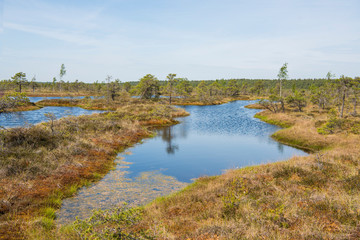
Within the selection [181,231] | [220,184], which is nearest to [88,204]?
[181,231]

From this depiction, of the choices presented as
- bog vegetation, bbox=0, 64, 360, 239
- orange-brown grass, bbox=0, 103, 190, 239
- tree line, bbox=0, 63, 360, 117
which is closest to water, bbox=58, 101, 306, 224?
orange-brown grass, bbox=0, 103, 190, 239

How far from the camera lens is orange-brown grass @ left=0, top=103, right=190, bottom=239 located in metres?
10.8

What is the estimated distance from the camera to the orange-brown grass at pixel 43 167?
1084 centimetres

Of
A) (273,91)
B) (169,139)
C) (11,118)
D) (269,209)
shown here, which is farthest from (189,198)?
(273,91)

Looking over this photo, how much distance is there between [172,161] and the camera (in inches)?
934

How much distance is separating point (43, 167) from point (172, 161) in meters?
12.4

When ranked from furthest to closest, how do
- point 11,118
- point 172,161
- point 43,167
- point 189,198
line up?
point 11,118, point 172,161, point 43,167, point 189,198

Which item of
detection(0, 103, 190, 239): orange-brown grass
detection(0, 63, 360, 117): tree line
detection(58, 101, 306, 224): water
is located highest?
detection(0, 63, 360, 117): tree line

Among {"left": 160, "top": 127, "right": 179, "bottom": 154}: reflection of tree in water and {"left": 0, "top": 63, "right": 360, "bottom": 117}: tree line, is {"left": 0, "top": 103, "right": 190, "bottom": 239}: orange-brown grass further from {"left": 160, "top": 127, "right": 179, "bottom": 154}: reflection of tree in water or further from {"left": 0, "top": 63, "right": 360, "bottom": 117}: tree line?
{"left": 0, "top": 63, "right": 360, "bottom": 117}: tree line

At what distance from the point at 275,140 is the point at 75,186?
29.7m

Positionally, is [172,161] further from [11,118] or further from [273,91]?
[273,91]

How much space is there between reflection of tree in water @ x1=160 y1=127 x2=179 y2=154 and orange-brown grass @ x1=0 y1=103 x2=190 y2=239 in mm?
6174

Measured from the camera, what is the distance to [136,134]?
3391cm

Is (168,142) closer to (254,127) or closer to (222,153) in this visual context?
(222,153)
